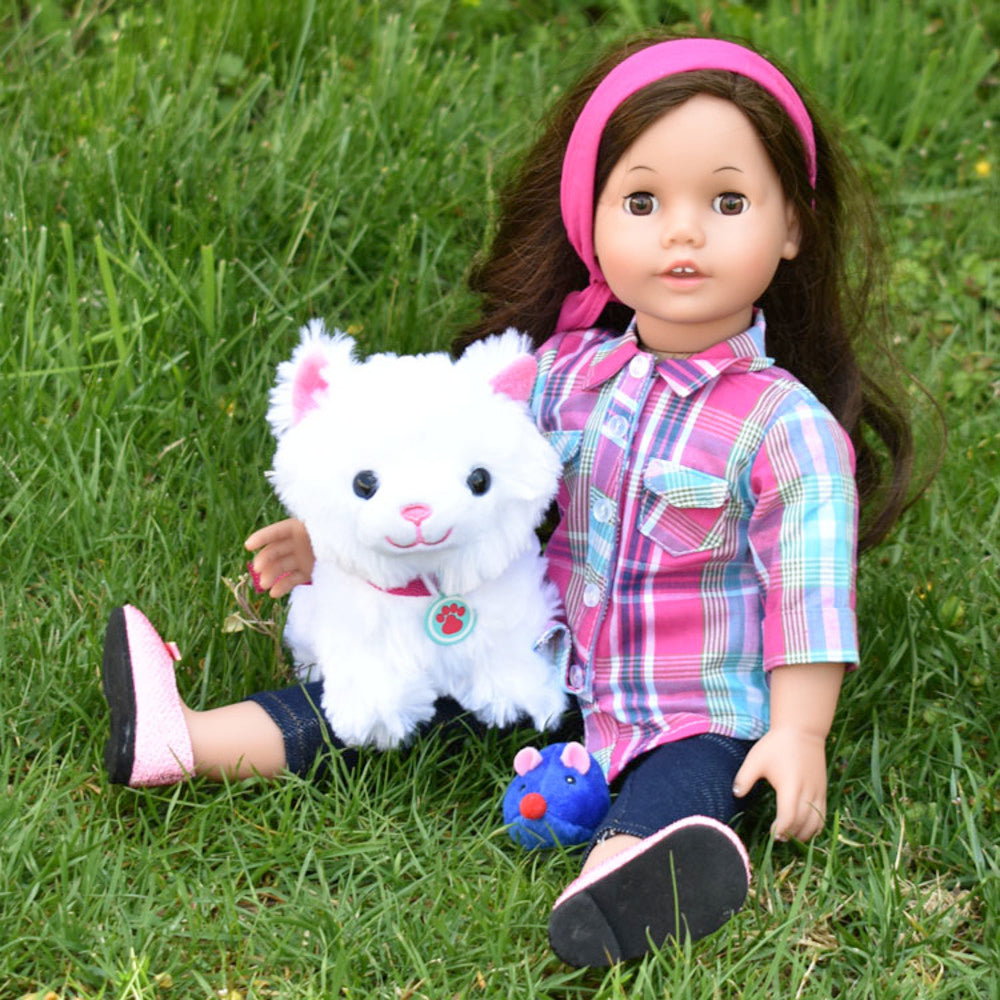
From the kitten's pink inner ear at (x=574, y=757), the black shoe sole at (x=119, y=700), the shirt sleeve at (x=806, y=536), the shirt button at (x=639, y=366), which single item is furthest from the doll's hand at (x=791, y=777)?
the black shoe sole at (x=119, y=700)

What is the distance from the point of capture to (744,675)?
84.4 inches

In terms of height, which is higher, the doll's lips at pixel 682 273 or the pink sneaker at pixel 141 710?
the doll's lips at pixel 682 273

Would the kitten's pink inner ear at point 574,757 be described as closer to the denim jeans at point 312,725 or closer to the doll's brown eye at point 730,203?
the denim jeans at point 312,725

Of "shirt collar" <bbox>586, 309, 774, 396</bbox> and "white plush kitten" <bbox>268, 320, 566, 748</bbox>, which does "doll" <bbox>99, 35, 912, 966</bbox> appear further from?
"white plush kitten" <bbox>268, 320, 566, 748</bbox>

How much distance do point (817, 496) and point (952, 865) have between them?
0.55 m

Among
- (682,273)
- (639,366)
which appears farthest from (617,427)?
(682,273)

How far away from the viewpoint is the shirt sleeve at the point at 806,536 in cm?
199

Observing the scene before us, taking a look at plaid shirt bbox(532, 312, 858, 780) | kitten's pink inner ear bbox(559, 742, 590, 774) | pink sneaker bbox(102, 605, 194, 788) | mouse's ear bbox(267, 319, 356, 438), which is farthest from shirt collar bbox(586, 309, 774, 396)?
pink sneaker bbox(102, 605, 194, 788)

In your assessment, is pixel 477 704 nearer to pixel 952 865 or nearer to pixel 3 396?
pixel 952 865

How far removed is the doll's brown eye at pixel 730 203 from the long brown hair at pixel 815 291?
0.56 feet

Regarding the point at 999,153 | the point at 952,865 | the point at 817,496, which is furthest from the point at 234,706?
the point at 999,153

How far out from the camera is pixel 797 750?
1.97m

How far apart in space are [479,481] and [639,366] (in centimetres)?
35

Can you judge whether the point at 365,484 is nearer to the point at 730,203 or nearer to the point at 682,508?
the point at 682,508
